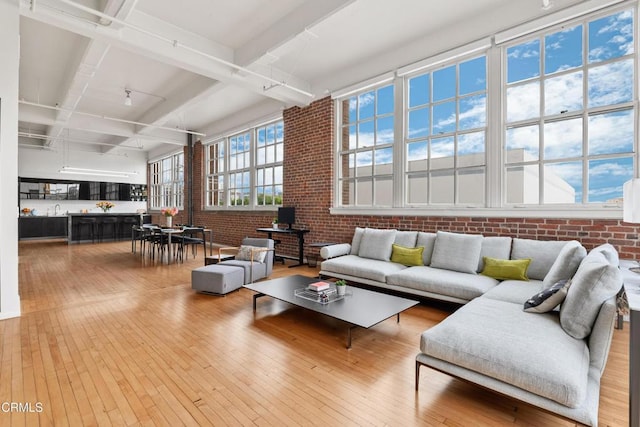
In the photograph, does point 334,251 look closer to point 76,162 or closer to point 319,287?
point 319,287

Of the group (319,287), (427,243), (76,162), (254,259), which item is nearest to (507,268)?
(427,243)

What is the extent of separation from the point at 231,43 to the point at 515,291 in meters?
5.21

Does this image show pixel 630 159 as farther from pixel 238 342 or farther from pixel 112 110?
pixel 112 110

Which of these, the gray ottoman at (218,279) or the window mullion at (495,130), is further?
the gray ottoman at (218,279)

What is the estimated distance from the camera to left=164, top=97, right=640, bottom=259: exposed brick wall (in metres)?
3.40

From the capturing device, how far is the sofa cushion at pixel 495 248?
12.1 feet

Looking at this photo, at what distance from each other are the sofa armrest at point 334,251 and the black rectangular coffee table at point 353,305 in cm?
106

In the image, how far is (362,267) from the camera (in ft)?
13.9

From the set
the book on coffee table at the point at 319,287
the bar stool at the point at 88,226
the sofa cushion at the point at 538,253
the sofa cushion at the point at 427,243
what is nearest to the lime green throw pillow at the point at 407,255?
the sofa cushion at the point at 427,243

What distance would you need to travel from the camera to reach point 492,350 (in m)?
1.83

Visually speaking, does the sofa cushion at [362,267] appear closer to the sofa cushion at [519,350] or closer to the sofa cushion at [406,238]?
the sofa cushion at [406,238]

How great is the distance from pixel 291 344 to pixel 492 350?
5.44 feet

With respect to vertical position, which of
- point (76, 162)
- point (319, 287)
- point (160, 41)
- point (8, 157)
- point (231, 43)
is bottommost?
point (319, 287)

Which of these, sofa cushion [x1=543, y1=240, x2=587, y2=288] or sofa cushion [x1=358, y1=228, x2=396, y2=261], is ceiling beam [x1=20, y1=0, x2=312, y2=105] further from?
sofa cushion [x1=543, y1=240, x2=587, y2=288]
